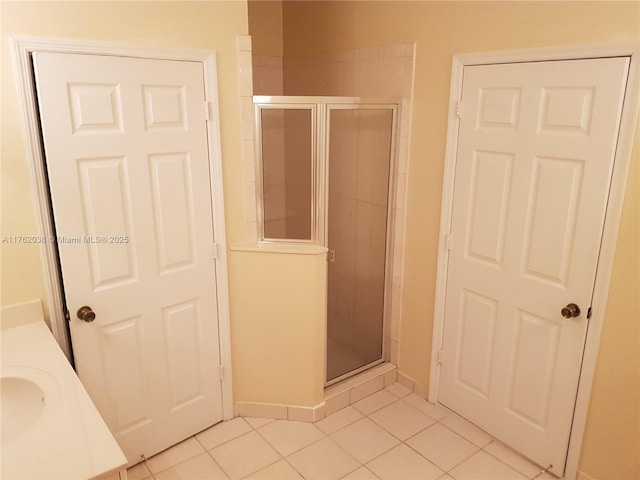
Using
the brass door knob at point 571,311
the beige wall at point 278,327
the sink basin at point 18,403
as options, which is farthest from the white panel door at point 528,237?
the sink basin at point 18,403

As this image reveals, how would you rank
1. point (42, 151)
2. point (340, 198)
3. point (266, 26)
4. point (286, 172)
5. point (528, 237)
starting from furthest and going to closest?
1. point (266, 26)
2. point (340, 198)
3. point (286, 172)
4. point (528, 237)
5. point (42, 151)

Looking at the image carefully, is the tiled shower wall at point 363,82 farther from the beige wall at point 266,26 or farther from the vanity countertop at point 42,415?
the vanity countertop at point 42,415

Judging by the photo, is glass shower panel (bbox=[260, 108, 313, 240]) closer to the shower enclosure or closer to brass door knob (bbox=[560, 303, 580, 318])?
the shower enclosure

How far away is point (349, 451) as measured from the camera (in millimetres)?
2615

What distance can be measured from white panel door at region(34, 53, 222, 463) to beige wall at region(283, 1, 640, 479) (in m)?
1.20

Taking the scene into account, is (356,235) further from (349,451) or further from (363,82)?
(349,451)

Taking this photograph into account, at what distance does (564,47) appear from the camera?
2.06 meters

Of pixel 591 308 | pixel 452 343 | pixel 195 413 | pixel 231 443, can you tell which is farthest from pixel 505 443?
pixel 195 413

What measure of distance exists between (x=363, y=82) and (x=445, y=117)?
68 cm

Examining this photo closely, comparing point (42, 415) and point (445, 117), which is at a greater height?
point (445, 117)

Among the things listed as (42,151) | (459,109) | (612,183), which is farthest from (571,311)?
(42,151)

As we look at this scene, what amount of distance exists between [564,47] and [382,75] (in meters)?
1.09

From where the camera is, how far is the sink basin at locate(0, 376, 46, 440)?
168 cm

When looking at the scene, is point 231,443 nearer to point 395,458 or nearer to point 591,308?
point 395,458
